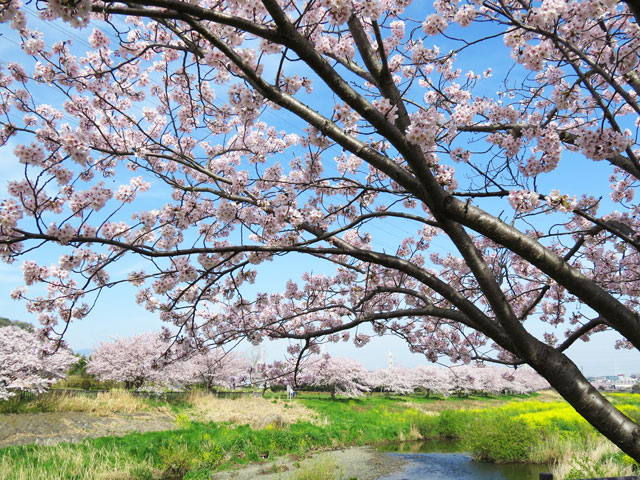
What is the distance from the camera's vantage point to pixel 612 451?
10250mm

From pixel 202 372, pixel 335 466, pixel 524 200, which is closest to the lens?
pixel 524 200

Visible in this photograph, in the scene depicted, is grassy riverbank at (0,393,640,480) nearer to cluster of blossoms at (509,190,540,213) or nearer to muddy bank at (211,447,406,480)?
muddy bank at (211,447,406,480)

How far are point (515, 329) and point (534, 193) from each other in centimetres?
109

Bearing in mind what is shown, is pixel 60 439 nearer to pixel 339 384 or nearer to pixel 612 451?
pixel 612 451

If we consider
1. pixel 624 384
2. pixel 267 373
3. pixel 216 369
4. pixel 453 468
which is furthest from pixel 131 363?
pixel 624 384

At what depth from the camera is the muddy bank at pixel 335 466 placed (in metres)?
11.0

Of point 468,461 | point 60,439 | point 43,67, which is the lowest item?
point 468,461

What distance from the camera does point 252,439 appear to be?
45.9 feet

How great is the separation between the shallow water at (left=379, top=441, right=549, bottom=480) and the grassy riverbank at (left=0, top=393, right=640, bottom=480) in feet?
1.83

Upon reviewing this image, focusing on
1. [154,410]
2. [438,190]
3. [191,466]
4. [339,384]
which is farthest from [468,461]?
[339,384]

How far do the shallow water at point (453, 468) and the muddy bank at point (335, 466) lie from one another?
22.8 inches

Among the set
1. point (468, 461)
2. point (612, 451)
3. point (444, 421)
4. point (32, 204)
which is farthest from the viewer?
point (444, 421)

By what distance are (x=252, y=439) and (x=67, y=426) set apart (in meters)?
6.72

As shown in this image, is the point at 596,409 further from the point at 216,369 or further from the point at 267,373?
the point at 216,369
